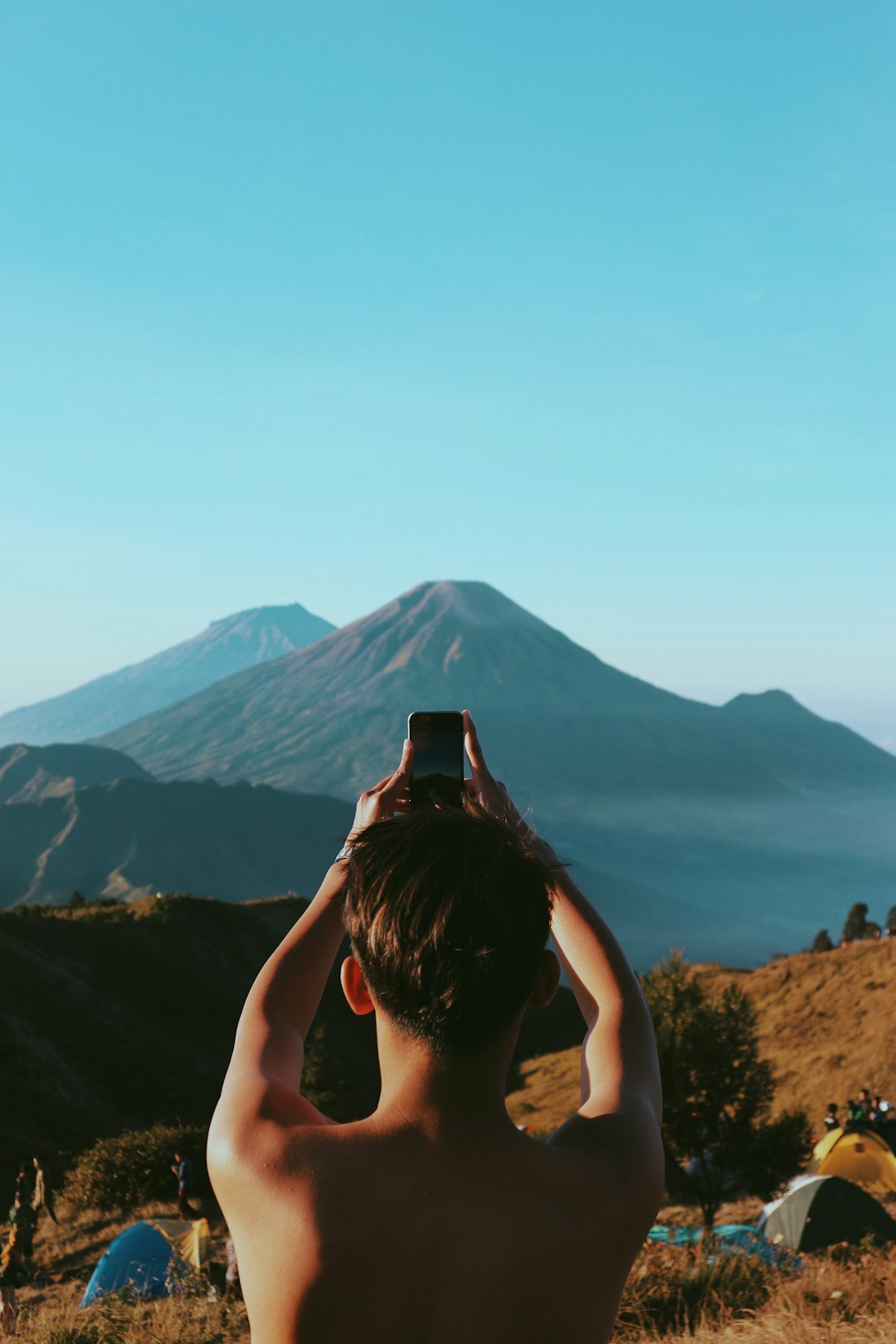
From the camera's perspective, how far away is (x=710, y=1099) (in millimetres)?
32125

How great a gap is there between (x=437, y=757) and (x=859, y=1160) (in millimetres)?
32777

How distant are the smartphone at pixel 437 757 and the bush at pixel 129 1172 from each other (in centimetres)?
2839

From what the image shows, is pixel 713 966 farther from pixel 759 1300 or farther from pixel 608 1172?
pixel 608 1172

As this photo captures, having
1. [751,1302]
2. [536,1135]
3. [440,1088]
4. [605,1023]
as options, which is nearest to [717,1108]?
[536,1135]

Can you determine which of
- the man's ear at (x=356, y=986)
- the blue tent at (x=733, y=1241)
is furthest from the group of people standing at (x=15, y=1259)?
the man's ear at (x=356, y=986)

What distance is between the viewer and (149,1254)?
17.5 metres

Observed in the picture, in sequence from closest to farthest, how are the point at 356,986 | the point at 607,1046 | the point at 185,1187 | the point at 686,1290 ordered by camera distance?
the point at 356,986 → the point at 607,1046 → the point at 686,1290 → the point at 185,1187

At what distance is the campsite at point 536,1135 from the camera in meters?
7.34

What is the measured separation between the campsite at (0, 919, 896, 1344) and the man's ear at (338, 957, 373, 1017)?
5233 mm

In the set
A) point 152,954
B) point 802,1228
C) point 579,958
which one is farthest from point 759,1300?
point 152,954

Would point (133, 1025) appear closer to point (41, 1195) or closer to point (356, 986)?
point (41, 1195)

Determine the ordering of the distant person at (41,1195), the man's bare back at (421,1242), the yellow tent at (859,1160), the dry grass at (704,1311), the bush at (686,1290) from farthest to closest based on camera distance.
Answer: the yellow tent at (859,1160), the distant person at (41,1195), the bush at (686,1290), the dry grass at (704,1311), the man's bare back at (421,1242)

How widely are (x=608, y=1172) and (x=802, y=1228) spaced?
24.1m

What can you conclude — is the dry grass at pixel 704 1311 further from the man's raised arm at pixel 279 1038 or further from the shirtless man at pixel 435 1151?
the man's raised arm at pixel 279 1038
